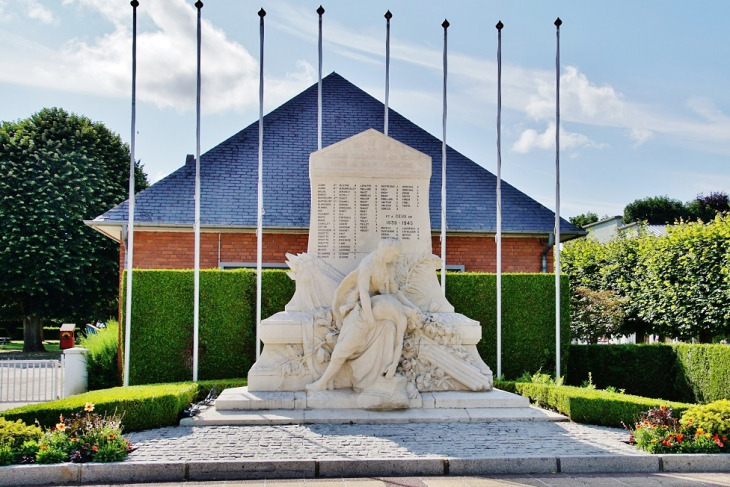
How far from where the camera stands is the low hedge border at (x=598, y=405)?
8.47 m

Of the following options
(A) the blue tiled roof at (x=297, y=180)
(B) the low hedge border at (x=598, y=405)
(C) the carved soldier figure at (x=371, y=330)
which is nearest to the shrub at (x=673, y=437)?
(B) the low hedge border at (x=598, y=405)

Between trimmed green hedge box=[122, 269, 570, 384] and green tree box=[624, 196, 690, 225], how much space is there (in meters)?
41.3

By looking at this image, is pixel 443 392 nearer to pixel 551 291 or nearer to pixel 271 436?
pixel 271 436

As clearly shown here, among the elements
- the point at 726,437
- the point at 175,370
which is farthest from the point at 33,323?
the point at 726,437

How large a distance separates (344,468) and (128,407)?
3.18m

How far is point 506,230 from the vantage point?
16016 millimetres

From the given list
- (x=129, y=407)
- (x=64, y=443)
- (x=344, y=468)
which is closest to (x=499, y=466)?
(x=344, y=468)

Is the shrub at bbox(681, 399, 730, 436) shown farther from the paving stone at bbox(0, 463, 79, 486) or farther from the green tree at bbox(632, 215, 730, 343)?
the green tree at bbox(632, 215, 730, 343)

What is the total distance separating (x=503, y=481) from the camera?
20.6 feet

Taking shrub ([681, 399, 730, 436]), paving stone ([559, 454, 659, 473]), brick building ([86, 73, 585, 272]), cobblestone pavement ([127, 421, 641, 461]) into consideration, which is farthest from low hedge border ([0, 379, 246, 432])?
brick building ([86, 73, 585, 272])

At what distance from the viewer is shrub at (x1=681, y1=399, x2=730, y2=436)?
7.20 metres

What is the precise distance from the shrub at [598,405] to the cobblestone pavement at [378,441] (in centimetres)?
24

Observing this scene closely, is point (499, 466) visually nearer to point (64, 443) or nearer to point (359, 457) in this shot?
point (359, 457)

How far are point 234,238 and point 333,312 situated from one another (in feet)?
23.3
